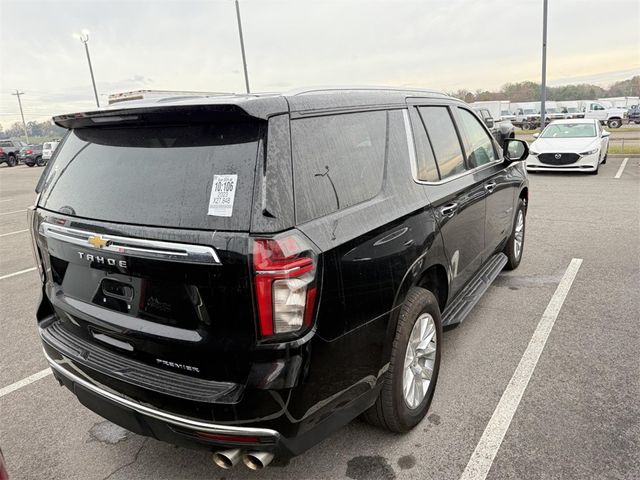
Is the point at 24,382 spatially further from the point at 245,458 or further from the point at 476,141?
the point at 476,141

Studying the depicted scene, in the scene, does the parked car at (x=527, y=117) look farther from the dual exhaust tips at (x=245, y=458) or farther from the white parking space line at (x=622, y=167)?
the dual exhaust tips at (x=245, y=458)

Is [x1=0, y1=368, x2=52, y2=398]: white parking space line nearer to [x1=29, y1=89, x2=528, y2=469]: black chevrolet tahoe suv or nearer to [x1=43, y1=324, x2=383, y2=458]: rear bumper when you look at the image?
[x1=29, y1=89, x2=528, y2=469]: black chevrolet tahoe suv

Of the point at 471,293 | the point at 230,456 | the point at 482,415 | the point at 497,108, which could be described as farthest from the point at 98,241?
the point at 497,108

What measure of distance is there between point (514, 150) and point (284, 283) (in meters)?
3.74

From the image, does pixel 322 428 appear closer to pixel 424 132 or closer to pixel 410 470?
pixel 410 470

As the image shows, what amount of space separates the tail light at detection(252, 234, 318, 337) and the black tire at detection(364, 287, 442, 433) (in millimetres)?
722

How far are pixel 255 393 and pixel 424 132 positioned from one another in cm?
200

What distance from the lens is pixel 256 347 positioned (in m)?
1.83

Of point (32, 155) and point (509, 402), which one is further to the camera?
point (32, 155)

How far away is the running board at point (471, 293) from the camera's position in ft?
10.7

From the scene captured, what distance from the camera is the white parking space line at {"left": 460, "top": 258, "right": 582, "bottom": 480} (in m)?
2.42

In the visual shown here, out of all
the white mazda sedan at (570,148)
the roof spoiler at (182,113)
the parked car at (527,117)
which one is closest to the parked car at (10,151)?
the white mazda sedan at (570,148)

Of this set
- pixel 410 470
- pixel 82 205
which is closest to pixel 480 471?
pixel 410 470

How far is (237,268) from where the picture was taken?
179 centimetres
